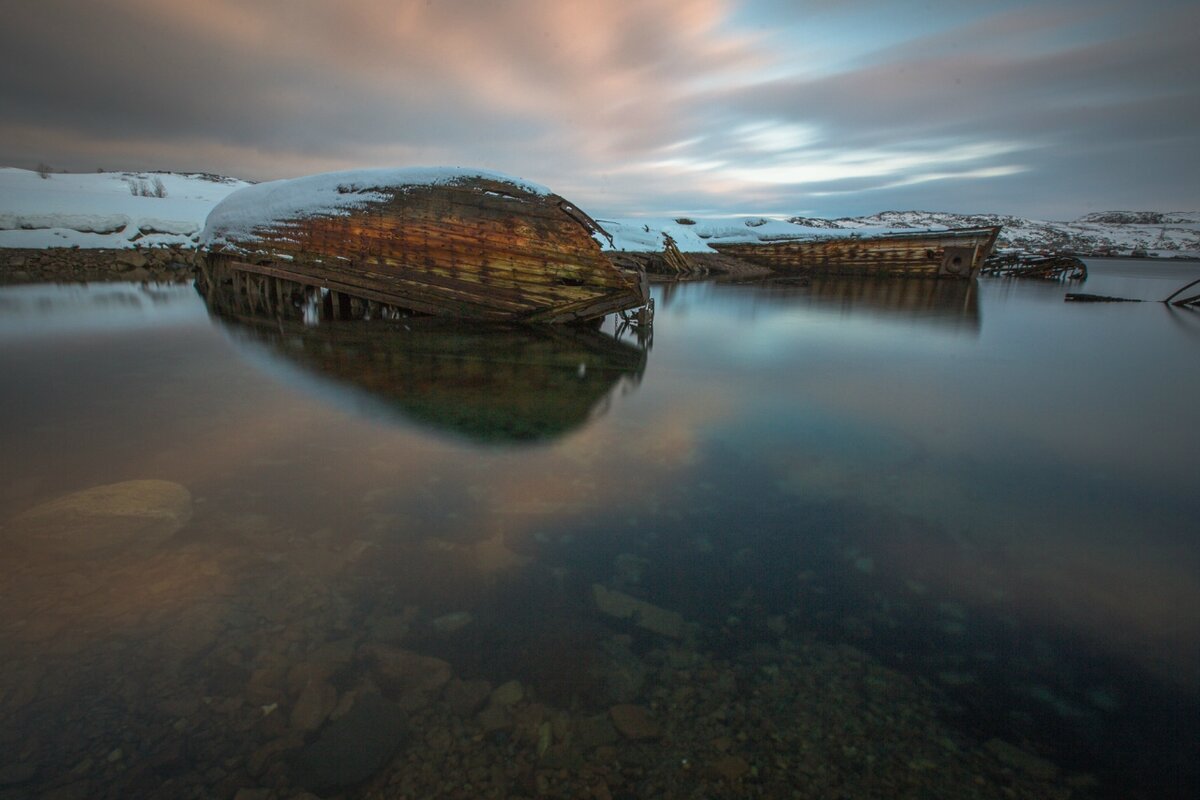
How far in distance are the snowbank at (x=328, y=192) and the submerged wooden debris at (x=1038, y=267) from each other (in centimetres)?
3817

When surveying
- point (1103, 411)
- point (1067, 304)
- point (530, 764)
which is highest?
point (1067, 304)

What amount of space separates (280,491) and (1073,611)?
590cm

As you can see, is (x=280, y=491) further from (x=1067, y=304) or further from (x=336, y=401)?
(x=1067, y=304)

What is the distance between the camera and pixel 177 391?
24.0ft

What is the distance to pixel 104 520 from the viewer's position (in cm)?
381

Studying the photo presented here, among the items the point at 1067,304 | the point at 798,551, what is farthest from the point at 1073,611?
the point at 1067,304

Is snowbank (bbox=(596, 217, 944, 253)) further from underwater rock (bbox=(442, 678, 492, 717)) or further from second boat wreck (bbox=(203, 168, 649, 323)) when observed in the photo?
underwater rock (bbox=(442, 678, 492, 717))

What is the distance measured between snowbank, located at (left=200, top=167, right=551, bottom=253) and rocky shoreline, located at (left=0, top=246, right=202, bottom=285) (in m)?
12.3

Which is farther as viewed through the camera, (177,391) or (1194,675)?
(177,391)

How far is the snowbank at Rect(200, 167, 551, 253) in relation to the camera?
12.8 meters

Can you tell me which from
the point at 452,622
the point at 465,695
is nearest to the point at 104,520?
the point at 452,622

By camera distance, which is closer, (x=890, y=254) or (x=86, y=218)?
(x=86, y=218)

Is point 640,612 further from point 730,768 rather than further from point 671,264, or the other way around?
point 671,264

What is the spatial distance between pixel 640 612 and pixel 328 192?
47.5ft
